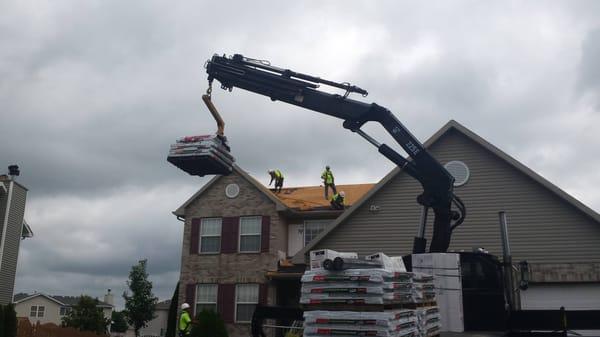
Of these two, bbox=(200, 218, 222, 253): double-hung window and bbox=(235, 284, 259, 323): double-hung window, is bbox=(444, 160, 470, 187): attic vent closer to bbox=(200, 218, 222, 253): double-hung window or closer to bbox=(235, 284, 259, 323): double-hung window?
bbox=(235, 284, 259, 323): double-hung window

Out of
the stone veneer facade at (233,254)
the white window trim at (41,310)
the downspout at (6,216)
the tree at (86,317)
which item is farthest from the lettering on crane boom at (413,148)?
the white window trim at (41,310)

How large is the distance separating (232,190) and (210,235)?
2160mm

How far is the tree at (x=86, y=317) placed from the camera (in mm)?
37844

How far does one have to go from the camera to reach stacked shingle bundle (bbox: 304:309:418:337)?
8398 mm

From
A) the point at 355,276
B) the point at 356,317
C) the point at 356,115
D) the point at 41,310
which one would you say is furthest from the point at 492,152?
the point at 41,310

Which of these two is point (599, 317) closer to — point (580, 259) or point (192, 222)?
point (580, 259)

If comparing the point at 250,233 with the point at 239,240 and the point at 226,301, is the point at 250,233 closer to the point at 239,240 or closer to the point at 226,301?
the point at 239,240

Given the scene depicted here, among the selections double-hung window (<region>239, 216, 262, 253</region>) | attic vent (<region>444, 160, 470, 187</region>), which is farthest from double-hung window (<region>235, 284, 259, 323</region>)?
attic vent (<region>444, 160, 470, 187</region>)

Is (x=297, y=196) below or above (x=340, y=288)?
above

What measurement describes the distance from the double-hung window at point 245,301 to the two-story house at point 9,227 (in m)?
9.66

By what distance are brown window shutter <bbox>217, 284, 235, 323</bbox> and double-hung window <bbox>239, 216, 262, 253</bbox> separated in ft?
5.40

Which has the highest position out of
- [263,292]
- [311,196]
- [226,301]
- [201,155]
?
[311,196]

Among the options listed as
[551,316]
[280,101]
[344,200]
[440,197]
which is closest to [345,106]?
[280,101]

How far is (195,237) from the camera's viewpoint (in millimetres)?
25797
